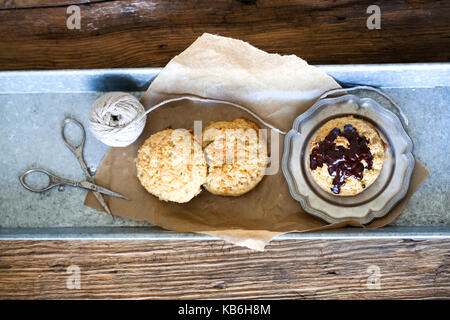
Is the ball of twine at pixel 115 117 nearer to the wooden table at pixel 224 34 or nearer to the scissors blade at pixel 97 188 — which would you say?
the scissors blade at pixel 97 188

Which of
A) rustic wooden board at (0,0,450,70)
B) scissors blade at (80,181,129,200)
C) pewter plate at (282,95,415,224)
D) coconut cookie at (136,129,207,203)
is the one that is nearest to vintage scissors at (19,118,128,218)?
scissors blade at (80,181,129,200)

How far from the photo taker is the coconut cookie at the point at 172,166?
1.39m

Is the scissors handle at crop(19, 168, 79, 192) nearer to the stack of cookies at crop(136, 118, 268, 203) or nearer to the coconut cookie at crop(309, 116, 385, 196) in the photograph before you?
the stack of cookies at crop(136, 118, 268, 203)

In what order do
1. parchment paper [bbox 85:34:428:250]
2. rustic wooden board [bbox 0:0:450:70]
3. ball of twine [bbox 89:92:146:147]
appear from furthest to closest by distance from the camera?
rustic wooden board [bbox 0:0:450:70]
parchment paper [bbox 85:34:428:250]
ball of twine [bbox 89:92:146:147]

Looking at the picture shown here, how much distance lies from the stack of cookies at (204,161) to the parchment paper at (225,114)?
0.21ft

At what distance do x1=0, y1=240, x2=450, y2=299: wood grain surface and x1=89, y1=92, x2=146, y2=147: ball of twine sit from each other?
441 mm

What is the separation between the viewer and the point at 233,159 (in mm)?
1452

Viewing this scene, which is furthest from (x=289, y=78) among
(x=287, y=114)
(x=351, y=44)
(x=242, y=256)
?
(x=242, y=256)

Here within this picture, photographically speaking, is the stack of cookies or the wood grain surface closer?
the stack of cookies

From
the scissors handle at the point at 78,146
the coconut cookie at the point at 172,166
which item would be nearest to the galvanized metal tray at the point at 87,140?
the scissors handle at the point at 78,146

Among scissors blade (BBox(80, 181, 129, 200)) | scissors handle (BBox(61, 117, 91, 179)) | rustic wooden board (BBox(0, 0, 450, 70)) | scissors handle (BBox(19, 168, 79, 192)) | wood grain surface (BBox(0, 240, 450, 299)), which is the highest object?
rustic wooden board (BBox(0, 0, 450, 70))

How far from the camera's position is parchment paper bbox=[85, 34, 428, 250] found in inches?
57.2

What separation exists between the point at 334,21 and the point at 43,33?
3.98ft

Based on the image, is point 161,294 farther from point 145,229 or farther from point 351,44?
point 351,44
